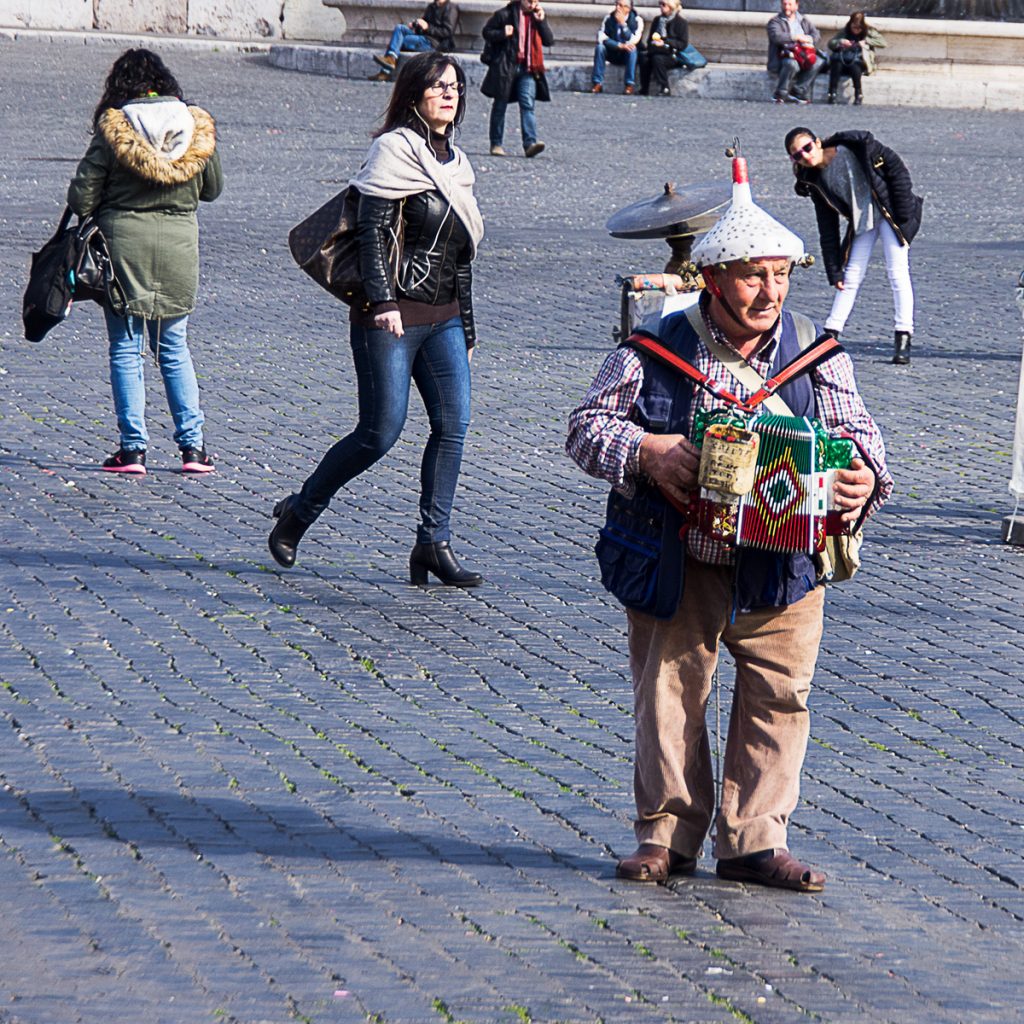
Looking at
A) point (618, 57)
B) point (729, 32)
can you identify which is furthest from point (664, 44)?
point (729, 32)

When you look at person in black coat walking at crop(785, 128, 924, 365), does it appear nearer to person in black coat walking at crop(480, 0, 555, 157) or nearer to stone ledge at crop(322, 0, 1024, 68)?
person in black coat walking at crop(480, 0, 555, 157)

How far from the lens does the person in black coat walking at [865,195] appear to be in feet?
38.1

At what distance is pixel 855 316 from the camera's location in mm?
13430

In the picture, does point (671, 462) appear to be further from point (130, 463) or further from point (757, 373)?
point (130, 463)

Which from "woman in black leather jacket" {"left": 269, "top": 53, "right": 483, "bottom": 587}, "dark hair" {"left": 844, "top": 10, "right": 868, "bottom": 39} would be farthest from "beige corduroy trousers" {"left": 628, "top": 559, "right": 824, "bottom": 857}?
"dark hair" {"left": 844, "top": 10, "right": 868, "bottom": 39}

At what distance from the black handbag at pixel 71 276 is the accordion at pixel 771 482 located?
4.93 meters

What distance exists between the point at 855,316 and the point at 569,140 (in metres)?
9.89

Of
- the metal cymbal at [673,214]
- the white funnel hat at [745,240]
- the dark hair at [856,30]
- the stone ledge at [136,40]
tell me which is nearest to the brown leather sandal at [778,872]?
the white funnel hat at [745,240]

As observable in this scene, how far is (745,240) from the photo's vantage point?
4.18m

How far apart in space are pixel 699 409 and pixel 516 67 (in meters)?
18.0

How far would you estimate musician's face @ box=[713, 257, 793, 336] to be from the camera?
13.7 feet

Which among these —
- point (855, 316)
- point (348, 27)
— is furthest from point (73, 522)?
point (348, 27)

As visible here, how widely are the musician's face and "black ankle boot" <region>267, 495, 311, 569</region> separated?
3177 mm

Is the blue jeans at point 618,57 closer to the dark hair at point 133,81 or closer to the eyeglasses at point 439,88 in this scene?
the dark hair at point 133,81
